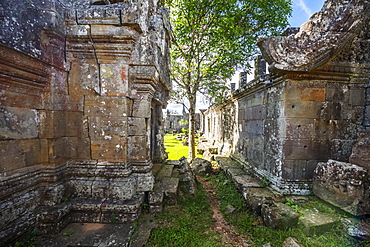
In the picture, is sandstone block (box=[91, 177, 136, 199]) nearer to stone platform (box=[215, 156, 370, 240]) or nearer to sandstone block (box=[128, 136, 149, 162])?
sandstone block (box=[128, 136, 149, 162])

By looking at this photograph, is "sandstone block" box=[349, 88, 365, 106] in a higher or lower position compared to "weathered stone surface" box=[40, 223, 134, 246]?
higher

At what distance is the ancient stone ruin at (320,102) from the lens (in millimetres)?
3088

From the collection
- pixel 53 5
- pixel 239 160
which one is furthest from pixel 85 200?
pixel 239 160

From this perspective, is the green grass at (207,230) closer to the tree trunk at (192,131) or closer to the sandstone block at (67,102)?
the sandstone block at (67,102)

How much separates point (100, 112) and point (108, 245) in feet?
6.88

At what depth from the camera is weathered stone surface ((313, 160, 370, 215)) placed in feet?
8.42

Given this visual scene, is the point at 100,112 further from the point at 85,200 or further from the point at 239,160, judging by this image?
the point at 239,160

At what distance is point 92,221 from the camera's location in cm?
269

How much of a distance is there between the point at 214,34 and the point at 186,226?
21.9 ft

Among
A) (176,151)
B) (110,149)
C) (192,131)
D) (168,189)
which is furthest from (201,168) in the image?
(176,151)

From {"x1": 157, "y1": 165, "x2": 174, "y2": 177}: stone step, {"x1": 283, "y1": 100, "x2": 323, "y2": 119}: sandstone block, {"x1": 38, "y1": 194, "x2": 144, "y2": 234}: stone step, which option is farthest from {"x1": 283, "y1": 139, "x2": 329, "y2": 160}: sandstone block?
{"x1": 38, "y1": 194, "x2": 144, "y2": 234}: stone step

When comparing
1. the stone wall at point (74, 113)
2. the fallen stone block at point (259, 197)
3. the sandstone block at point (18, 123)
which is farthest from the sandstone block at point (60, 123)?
the fallen stone block at point (259, 197)

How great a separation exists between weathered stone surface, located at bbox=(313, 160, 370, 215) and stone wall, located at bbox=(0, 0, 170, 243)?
3.37 meters

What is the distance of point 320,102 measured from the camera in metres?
3.50
